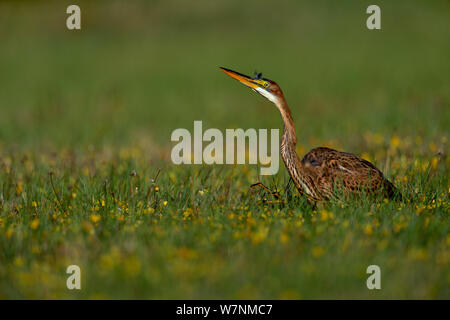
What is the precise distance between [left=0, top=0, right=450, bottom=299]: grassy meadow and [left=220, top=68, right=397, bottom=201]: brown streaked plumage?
176 millimetres

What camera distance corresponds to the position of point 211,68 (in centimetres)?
1778

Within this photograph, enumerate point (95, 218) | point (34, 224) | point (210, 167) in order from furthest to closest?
point (210, 167) < point (95, 218) < point (34, 224)

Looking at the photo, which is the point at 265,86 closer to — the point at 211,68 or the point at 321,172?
the point at 321,172

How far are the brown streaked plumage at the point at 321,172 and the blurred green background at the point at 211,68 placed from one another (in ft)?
9.04

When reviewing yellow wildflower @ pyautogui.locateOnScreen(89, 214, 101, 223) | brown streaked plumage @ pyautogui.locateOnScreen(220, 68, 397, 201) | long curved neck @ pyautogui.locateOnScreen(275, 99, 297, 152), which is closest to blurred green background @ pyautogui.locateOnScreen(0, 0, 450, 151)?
brown streaked plumage @ pyautogui.locateOnScreen(220, 68, 397, 201)

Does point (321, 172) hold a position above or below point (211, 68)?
below

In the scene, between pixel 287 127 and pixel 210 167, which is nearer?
pixel 287 127

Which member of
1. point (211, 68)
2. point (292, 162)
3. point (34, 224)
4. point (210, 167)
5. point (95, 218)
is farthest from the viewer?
point (211, 68)

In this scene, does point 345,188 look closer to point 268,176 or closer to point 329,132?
point 268,176

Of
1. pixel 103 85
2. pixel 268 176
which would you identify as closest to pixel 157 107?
pixel 103 85

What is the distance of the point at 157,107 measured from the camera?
1391 centimetres

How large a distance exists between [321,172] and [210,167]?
7.22ft

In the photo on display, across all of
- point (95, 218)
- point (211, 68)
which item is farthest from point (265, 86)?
point (211, 68)

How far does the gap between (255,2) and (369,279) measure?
25541mm
